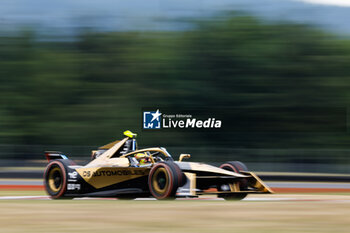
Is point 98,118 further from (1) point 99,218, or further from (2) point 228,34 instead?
(1) point 99,218

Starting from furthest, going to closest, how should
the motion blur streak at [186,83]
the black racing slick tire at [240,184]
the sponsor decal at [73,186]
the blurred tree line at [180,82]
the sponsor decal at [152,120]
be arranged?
1. the sponsor decal at [152,120]
2. the blurred tree line at [180,82]
3. the motion blur streak at [186,83]
4. the sponsor decal at [73,186]
5. the black racing slick tire at [240,184]

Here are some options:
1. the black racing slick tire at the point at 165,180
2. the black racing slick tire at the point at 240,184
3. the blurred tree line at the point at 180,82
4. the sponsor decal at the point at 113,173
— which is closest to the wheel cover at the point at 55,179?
the sponsor decal at the point at 113,173

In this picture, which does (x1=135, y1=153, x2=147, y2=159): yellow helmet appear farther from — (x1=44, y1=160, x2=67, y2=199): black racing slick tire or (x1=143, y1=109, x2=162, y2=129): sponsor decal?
(x1=143, y1=109, x2=162, y2=129): sponsor decal

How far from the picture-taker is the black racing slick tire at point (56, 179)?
14.0 metres

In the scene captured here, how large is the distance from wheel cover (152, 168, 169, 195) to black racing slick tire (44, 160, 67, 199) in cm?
237

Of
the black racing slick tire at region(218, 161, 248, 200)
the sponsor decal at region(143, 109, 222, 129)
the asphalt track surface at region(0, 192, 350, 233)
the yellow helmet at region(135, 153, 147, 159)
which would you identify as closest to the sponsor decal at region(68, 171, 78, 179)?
the yellow helmet at region(135, 153, 147, 159)

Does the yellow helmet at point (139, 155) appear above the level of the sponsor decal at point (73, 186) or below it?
above

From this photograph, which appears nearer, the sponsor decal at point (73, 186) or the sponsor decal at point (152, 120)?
A: the sponsor decal at point (73, 186)

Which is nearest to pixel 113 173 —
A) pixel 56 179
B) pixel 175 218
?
pixel 56 179

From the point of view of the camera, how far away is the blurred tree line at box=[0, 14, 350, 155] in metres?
38.7

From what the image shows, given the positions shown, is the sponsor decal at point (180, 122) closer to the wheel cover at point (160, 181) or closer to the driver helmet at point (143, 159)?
the driver helmet at point (143, 159)

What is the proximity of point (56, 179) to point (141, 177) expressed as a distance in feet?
7.88

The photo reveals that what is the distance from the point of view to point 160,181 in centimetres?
1252

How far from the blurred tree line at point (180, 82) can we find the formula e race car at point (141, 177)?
23.2 m
